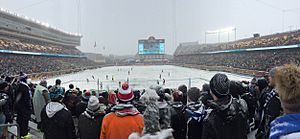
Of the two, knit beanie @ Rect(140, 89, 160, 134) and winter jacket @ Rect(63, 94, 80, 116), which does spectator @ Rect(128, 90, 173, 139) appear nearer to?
knit beanie @ Rect(140, 89, 160, 134)

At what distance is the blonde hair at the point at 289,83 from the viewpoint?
1347 millimetres

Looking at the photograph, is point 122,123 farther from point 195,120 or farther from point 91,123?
point 195,120

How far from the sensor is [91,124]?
3119 mm

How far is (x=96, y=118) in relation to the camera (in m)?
3.13

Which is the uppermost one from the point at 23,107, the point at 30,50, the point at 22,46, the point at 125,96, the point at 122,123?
the point at 22,46

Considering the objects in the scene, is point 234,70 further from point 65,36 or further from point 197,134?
point 65,36

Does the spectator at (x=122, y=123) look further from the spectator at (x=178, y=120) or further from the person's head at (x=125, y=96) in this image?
the spectator at (x=178, y=120)

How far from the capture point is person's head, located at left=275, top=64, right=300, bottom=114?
1.34 meters

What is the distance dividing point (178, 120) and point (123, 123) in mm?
1299

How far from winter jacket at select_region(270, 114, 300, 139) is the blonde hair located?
124 millimetres

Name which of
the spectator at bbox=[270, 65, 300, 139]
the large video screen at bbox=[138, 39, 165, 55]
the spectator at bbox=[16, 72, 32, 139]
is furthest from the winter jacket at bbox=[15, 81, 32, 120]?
the large video screen at bbox=[138, 39, 165, 55]

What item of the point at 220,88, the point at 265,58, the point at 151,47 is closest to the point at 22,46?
the point at 265,58

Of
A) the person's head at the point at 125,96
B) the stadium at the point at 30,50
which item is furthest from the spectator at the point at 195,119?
the stadium at the point at 30,50

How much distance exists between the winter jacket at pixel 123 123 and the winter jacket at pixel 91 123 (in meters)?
0.80
